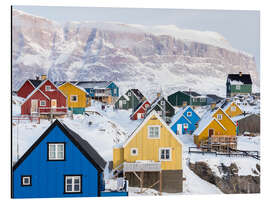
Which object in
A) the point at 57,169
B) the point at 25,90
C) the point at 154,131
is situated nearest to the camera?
the point at 57,169

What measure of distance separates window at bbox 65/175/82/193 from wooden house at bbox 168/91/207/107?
2459mm

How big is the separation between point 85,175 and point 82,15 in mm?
3229

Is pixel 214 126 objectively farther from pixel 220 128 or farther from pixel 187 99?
pixel 187 99

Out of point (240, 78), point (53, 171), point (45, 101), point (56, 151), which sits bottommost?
point (53, 171)

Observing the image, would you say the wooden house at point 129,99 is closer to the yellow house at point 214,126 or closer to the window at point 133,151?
the window at point 133,151

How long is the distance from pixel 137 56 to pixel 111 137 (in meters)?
1.80

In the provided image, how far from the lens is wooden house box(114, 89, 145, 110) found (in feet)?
26.6

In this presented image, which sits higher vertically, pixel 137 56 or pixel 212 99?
pixel 137 56

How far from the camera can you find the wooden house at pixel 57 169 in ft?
23.7

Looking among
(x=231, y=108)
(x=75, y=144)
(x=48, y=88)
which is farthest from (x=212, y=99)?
(x=48, y=88)

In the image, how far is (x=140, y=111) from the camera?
8086mm

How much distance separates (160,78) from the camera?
8.30 m

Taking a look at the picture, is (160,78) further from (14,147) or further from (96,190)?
(14,147)
